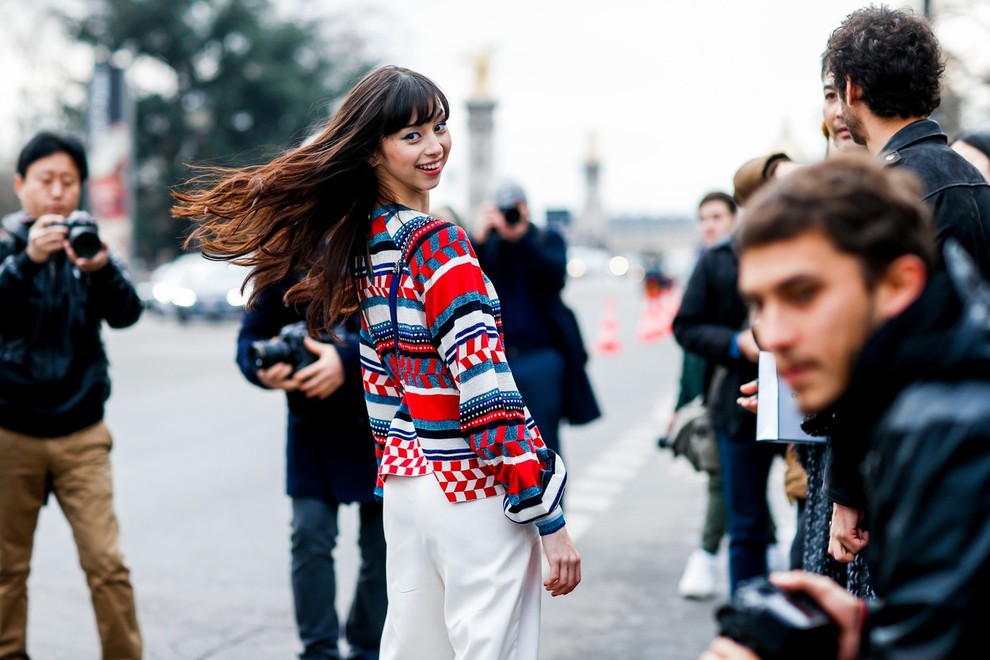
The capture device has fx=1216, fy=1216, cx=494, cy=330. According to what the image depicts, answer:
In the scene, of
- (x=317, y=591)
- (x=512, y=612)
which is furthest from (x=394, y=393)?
(x=317, y=591)

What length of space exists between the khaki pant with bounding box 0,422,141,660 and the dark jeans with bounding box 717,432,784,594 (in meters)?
2.48

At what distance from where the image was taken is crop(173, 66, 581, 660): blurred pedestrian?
9.40ft

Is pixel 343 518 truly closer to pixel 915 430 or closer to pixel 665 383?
pixel 915 430

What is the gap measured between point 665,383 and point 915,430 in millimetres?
15291

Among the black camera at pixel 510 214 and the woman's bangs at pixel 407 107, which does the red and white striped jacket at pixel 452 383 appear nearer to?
the woman's bangs at pixel 407 107

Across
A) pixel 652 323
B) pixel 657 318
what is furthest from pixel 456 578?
pixel 657 318

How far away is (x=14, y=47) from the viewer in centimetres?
4584

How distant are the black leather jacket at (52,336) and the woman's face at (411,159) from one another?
74.1 inches

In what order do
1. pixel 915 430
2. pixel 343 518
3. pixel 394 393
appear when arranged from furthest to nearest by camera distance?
pixel 343 518 < pixel 394 393 < pixel 915 430

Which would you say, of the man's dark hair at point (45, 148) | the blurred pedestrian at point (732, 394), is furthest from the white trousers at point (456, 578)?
the man's dark hair at point (45, 148)

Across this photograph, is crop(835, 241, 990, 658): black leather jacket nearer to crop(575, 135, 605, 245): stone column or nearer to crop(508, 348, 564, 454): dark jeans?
crop(508, 348, 564, 454): dark jeans

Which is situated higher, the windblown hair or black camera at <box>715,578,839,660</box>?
the windblown hair

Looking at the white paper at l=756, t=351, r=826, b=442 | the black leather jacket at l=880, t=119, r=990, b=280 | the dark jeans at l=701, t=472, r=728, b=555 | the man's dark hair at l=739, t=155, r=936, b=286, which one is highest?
the black leather jacket at l=880, t=119, r=990, b=280

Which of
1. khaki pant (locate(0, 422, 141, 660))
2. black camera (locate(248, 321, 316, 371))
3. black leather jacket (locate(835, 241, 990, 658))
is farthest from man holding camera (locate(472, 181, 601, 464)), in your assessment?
black leather jacket (locate(835, 241, 990, 658))
